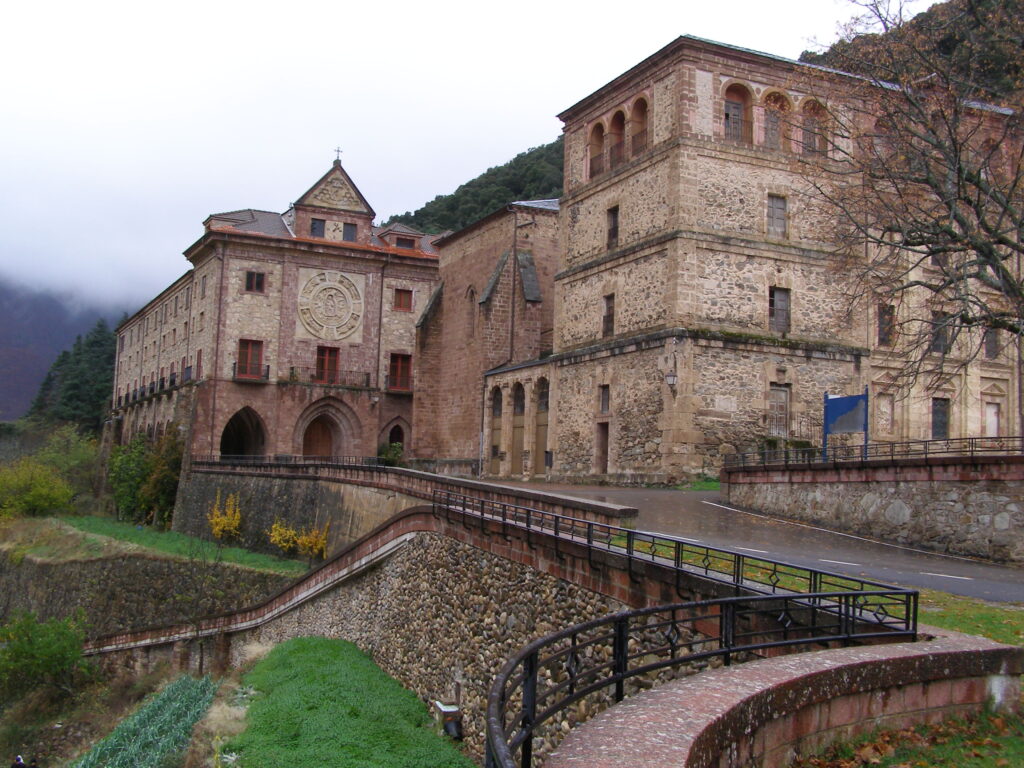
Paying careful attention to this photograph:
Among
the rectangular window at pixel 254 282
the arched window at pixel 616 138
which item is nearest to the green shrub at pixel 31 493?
the rectangular window at pixel 254 282

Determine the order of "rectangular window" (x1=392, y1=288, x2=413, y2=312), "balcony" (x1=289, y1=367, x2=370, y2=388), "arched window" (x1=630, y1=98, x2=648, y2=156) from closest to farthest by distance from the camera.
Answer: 1. "arched window" (x1=630, y1=98, x2=648, y2=156)
2. "balcony" (x1=289, y1=367, x2=370, y2=388)
3. "rectangular window" (x1=392, y1=288, x2=413, y2=312)

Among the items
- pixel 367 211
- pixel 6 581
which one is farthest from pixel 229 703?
pixel 367 211

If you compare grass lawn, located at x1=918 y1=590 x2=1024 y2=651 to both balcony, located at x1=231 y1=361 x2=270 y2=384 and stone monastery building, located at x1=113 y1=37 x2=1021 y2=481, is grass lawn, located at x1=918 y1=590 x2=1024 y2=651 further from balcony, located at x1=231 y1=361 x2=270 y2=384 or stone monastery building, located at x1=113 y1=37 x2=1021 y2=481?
balcony, located at x1=231 y1=361 x2=270 y2=384

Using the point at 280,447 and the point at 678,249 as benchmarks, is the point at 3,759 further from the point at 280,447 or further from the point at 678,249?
the point at 678,249

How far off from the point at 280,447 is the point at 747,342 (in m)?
26.6

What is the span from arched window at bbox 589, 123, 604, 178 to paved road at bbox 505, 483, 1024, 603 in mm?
13934

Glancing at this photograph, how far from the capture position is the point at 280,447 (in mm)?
46375

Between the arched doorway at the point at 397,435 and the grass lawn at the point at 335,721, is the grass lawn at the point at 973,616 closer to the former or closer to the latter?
the grass lawn at the point at 335,721

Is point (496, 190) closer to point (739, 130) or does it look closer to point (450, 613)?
point (739, 130)

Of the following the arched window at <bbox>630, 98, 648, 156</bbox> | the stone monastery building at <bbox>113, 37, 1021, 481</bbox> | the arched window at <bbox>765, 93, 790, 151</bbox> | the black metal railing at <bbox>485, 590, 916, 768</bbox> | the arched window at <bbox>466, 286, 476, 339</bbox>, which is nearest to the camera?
the black metal railing at <bbox>485, 590, 916, 768</bbox>

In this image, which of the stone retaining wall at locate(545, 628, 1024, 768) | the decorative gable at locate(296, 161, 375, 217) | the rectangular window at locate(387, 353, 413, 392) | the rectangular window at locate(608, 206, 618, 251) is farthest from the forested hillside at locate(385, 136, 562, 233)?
the stone retaining wall at locate(545, 628, 1024, 768)

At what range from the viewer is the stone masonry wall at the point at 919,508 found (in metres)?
16.6

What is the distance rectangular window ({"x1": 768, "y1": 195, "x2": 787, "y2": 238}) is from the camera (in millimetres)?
29156

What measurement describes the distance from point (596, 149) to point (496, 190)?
51.7m
